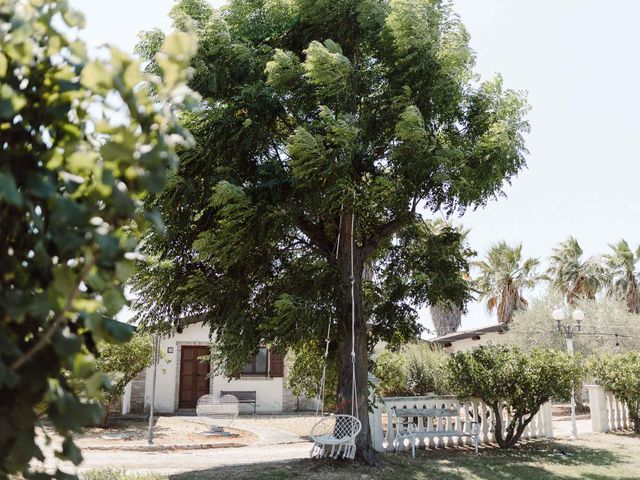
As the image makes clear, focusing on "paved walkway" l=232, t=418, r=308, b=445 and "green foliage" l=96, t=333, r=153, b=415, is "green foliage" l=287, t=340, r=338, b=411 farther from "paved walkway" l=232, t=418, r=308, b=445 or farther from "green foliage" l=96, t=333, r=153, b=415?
"green foliage" l=96, t=333, r=153, b=415

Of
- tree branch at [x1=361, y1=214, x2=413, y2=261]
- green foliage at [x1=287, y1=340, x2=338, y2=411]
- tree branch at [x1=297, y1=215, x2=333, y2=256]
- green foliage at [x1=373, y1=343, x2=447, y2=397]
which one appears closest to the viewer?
tree branch at [x1=361, y1=214, x2=413, y2=261]

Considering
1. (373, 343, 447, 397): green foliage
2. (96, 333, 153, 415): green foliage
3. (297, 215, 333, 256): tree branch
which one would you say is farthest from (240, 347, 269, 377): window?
(297, 215, 333, 256): tree branch

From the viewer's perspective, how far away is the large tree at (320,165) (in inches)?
374

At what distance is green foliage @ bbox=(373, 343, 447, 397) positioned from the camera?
707 inches

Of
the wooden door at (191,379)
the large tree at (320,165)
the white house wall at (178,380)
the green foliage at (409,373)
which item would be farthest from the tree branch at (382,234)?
the wooden door at (191,379)

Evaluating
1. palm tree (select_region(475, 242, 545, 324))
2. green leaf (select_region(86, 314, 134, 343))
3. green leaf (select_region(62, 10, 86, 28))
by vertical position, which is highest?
palm tree (select_region(475, 242, 545, 324))

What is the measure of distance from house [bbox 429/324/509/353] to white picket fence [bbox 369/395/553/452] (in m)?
18.2

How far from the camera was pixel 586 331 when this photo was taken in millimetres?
29984

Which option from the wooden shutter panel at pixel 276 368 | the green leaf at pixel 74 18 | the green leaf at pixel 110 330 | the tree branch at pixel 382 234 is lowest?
the wooden shutter panel at pixel 276 368

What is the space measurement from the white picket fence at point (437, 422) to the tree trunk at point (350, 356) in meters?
1.20

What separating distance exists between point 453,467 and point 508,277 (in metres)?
26.1

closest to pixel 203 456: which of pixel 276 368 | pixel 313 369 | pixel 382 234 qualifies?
pixel 313 369

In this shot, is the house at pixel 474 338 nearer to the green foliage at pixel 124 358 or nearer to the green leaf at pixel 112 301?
the green foliage at pixel 124 358

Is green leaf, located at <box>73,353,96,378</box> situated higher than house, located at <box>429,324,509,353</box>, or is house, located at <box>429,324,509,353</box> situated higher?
house, located at <box>429,324,509,353</box>
